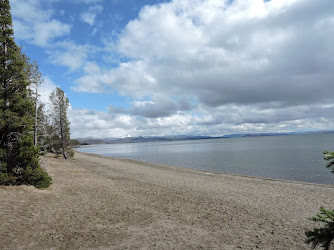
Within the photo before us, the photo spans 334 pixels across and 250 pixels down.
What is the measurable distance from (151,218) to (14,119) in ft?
31.6

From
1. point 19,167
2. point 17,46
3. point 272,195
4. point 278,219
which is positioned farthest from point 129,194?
point 17,46

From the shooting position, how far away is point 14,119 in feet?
38.6

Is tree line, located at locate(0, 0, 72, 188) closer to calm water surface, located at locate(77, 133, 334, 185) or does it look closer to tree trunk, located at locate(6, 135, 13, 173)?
tree trunk, located at locate(6, 135, 13, 173)

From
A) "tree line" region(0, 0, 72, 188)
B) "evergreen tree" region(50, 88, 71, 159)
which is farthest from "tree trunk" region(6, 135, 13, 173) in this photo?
"evergreen tree" region(50, 88, 71, 159)

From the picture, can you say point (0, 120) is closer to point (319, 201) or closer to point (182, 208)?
point (182, 208)

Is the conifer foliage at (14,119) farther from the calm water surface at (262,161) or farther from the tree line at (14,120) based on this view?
the calm water surface at (262,161)

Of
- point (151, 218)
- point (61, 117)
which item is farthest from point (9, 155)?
point (61, 117)

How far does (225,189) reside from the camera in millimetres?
15789

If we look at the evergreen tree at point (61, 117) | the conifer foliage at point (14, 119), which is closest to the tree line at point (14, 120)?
the conifer foliage at point (14, 119)

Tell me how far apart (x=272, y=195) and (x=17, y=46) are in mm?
19250

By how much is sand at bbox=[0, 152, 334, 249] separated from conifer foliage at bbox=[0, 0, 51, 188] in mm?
1174

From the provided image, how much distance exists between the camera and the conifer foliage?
11805mm

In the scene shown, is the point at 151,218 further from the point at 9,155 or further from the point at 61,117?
the point at 61,117

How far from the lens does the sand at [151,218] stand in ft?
22.4
